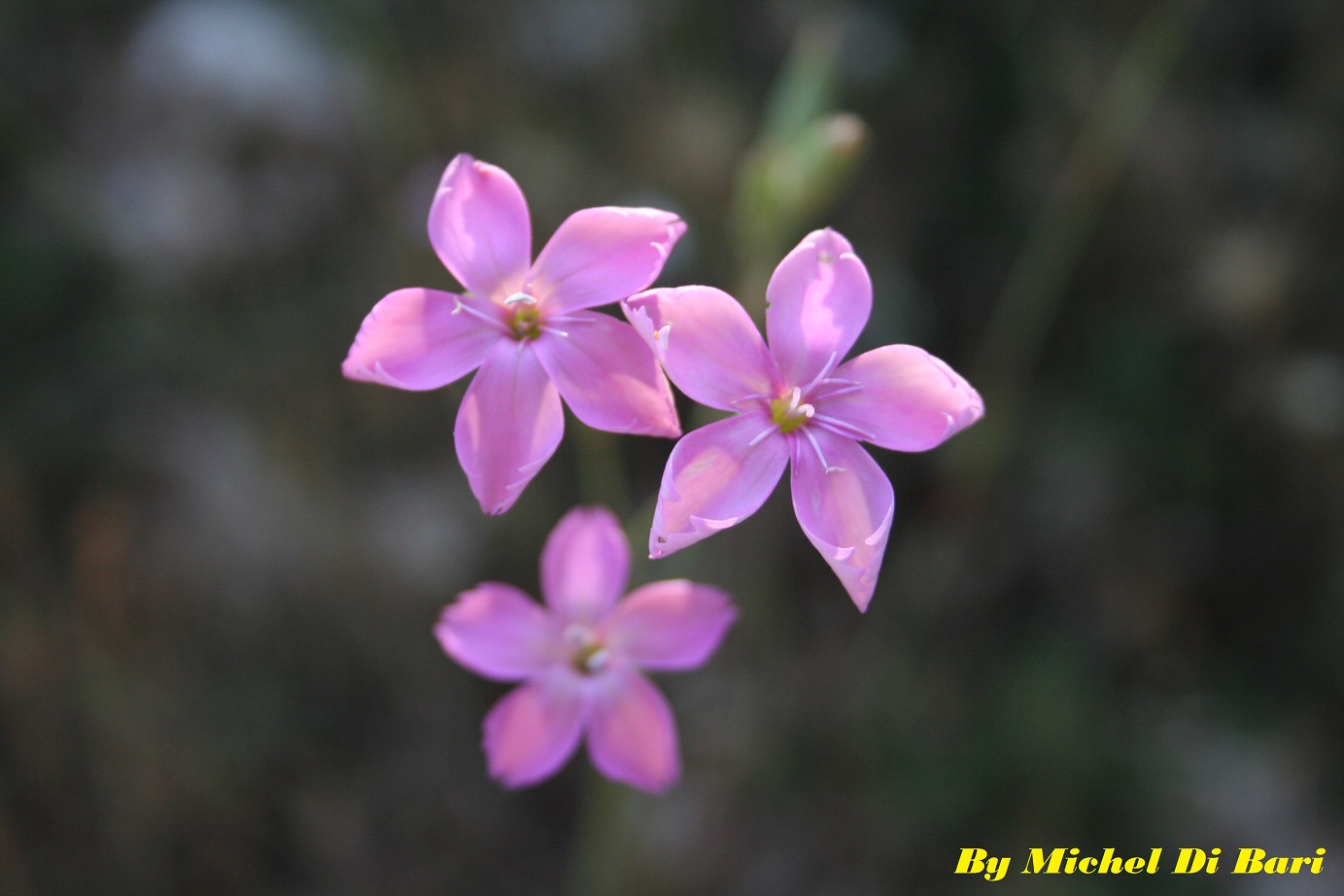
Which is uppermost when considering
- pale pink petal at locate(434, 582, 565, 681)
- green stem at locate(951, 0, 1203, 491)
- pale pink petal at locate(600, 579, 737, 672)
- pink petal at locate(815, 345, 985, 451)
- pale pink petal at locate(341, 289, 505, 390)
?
green stem at locate(951, 0, 1203, 491)

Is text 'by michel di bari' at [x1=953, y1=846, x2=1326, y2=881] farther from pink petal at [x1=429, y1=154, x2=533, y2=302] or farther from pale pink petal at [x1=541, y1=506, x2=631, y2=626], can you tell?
pink petal at [x1=429, y1=154, x2=533, y2=302]

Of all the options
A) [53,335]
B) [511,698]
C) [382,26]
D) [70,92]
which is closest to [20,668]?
[53,335]

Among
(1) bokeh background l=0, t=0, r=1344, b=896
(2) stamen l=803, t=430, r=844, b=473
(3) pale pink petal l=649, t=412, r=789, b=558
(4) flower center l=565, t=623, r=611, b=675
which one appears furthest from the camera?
(1) bokeh background l=0, t=0, r=1344, b=896

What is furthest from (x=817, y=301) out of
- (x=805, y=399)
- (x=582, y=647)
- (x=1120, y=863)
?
(x=1120, y=863)

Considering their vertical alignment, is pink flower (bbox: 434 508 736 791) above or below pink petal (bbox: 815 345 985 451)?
below

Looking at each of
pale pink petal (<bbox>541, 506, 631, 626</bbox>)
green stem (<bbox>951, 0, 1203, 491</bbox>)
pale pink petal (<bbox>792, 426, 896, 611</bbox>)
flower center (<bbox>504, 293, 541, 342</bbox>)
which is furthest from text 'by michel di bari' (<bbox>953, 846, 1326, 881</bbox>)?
flower center (<bbox>504, 293, 541, 342</bbox>)

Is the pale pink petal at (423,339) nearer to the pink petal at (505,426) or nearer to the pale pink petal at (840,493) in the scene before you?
the pink petal at (505,426)

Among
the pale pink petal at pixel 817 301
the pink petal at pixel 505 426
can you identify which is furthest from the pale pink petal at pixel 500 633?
the pale pink petal at pixel 817 301
